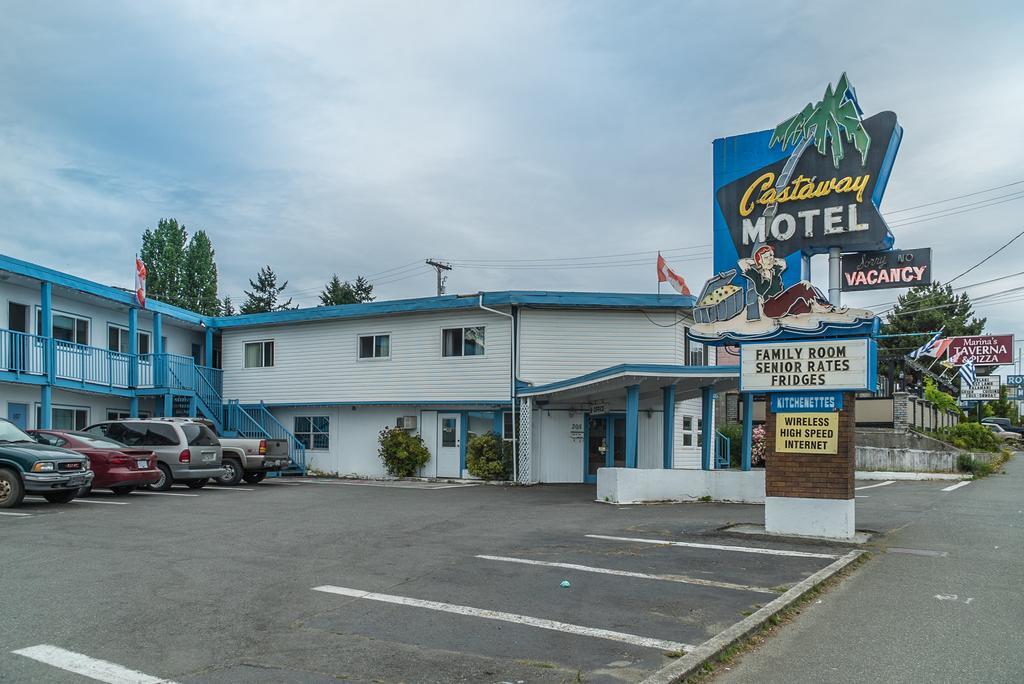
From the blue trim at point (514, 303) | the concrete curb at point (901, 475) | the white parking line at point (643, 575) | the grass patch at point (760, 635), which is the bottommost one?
the concrete curb at point (901, 475)

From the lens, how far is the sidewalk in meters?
6.24

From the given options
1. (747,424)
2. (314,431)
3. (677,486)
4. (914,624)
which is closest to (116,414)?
(314,431)

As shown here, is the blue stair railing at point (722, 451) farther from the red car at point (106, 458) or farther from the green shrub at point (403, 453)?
the red car at point (106, 458)

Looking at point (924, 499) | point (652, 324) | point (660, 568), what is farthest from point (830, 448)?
point (652, 324)

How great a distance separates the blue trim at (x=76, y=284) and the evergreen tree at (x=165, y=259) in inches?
1263

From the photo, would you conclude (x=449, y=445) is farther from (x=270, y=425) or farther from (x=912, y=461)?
(x=912, y=461)

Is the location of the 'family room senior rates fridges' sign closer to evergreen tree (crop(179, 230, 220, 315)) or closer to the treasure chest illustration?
the treasure chest illustration

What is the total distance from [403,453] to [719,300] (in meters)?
14.0

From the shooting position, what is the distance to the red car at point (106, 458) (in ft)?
57.7

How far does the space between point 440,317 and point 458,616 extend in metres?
18.5

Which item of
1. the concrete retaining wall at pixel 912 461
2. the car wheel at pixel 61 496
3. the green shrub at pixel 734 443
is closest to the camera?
the car wheel at pixel 61 496

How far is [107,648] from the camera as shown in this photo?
6.52 meters

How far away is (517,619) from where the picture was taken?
299 inches

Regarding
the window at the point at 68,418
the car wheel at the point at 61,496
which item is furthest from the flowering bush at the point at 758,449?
the car wheel at the point at 61,496
